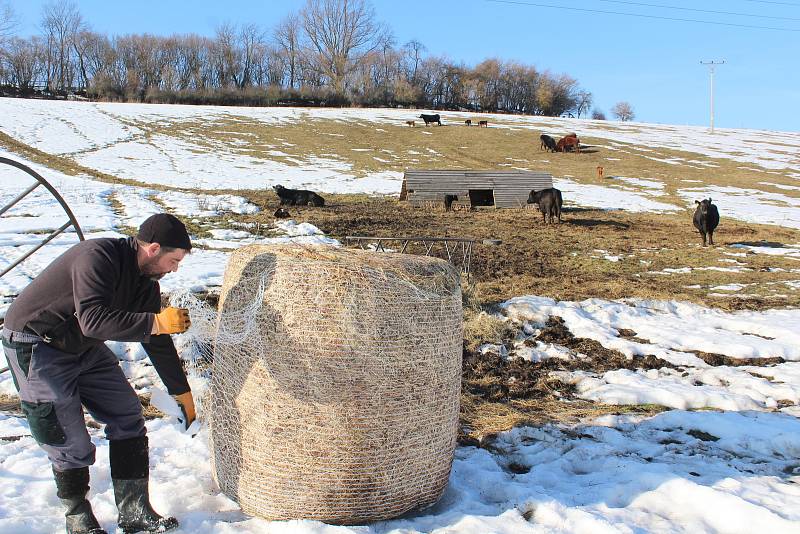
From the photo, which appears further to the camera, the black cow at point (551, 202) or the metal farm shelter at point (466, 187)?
the metal farm shelter at point (466, 187)

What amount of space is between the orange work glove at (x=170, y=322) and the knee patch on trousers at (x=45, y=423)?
682mm

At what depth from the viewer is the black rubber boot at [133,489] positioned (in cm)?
327

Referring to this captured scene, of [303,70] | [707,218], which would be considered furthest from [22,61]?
[707,218]

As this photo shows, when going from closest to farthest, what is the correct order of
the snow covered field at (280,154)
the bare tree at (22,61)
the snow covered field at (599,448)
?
the snow covered field at (599,448) → the snow covered field at (280,154) → the bare tree at (22,61)

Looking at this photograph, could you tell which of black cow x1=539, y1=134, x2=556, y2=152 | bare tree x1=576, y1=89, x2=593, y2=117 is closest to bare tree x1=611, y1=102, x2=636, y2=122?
bare tree x1=576, y1=89, x2=593, y2=117

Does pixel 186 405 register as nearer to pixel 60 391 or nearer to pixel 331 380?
pixel 60 391

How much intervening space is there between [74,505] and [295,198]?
15277 millimetres

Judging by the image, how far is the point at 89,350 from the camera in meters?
3.27

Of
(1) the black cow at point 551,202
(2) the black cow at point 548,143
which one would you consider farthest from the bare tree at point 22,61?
(1) the black cow at point 551,202

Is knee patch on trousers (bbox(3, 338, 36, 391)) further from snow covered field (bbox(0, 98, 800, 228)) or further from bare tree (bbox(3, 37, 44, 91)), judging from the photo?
bare tree (bbox(3, 37, 44, 91))

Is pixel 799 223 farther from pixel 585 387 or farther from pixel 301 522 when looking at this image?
pixel 301 522

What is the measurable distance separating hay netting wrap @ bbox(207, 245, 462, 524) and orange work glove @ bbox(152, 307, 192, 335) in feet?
1.44

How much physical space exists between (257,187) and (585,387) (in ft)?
58.9

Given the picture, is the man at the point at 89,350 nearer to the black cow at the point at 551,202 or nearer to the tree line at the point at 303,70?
the black cow at the point at 551,202
